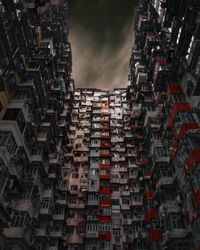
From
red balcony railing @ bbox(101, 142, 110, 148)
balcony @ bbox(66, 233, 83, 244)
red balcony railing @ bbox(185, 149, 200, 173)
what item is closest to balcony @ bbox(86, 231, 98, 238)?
balcony @ bbox(66, 233, 83, 244)

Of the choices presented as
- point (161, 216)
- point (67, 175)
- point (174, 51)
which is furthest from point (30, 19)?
point (161, 216)

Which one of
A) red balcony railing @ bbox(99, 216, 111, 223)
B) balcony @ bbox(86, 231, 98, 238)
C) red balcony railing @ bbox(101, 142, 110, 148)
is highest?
red balcony railing @ bbox(101, 142, 110, 148)

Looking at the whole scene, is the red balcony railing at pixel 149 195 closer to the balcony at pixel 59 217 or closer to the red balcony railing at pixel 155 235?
the red balcony railing at pixel 155 235

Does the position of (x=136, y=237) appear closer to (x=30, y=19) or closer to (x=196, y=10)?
(x=196, y=10)

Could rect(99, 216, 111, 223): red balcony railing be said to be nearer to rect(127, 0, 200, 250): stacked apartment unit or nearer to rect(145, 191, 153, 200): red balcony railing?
rect(127, 0, 200, 250): stacked apartment unit

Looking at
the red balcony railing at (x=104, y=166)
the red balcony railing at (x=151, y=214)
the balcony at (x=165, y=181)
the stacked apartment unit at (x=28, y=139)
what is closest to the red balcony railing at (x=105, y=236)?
the stacked apartment unit at (x=28, y=139)
